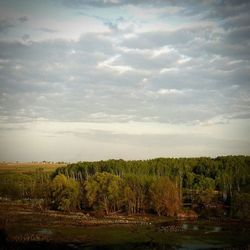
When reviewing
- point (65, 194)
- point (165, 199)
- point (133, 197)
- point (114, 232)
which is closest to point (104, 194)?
point (133, 197)

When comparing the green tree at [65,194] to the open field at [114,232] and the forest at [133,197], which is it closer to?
the forest at [133,197]

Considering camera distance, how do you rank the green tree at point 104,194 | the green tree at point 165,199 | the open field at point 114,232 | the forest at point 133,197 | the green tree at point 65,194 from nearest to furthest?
the open field at point 114,232 → the green tree at point 165,199 → the forest at point 133,197 → the green tree at point 104,194 → the green tree at point 65,194

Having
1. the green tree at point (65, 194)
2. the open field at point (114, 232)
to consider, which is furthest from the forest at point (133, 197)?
the open field at point (114, 232)

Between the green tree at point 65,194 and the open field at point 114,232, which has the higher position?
the green tree at point 65,194

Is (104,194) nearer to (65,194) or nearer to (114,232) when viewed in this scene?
(65,194)

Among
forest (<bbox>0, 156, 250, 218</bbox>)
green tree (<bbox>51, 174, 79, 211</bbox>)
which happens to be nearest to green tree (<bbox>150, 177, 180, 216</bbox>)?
forest (<bbox>0, 156, 250, 218</bbox>)

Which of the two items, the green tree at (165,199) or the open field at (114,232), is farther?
the green tree at (165,199)

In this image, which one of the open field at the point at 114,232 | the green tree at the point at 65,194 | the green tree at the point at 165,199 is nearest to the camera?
the open field at the point at 114,232

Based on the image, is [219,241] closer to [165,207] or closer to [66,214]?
[165,207]

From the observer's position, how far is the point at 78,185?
122 metres

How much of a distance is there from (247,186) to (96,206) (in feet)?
209

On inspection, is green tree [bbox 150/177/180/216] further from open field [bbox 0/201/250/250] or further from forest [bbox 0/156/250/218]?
open field [bbox 0/201/250/250]

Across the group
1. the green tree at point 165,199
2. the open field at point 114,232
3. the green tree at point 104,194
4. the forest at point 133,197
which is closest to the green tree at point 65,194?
the forest at point 133,197

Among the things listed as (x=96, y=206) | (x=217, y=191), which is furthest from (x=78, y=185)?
(x=217, y=191)
